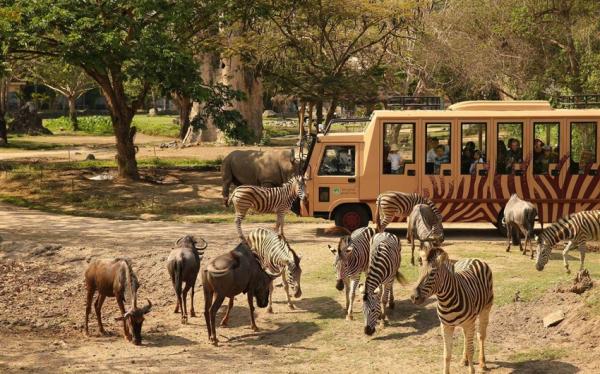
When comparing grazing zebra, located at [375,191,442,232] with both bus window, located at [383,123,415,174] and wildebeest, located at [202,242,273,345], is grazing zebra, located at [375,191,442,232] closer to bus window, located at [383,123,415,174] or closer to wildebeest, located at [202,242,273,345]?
bus window, located at [383,123,415,174]

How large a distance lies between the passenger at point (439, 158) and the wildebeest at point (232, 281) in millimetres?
7840

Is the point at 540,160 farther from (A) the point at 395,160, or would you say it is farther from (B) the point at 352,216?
(B) the point at 352,216

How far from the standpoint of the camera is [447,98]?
59.8 metres

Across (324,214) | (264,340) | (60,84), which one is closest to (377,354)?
(264,340)

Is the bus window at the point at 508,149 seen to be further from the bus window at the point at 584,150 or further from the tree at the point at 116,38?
the tree at the point at 116,38

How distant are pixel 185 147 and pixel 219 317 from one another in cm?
3399

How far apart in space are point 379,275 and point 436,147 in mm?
8306

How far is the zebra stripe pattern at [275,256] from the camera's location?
54.0 feet

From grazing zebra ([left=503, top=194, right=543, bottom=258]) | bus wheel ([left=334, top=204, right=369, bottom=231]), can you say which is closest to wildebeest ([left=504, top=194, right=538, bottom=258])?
grazing zebra ([left=503, top=194, right=543, bottom=258])

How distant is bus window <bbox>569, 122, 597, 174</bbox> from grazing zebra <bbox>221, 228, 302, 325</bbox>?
881 centimetres

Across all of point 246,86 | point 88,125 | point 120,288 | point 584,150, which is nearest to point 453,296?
point 120,288

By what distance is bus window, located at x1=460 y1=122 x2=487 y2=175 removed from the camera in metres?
22.8

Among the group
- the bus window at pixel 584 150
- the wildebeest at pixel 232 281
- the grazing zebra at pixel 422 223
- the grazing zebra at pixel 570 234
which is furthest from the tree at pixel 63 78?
the wildebeest at pixel 232 281

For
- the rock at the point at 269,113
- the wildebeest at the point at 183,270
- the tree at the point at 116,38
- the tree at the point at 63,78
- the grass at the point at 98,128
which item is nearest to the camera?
the wildebeest at the point at 183,270
